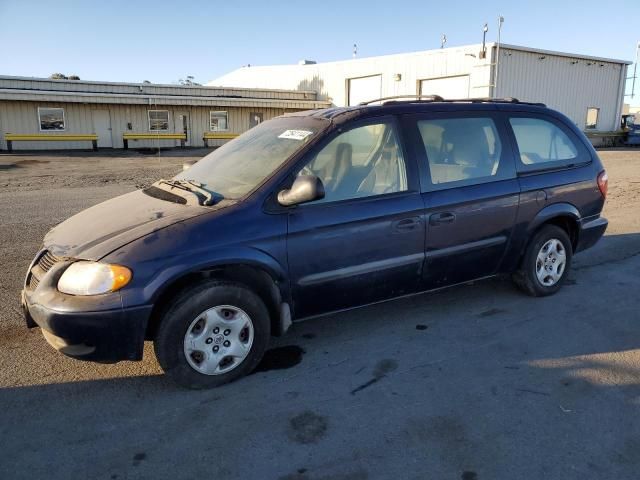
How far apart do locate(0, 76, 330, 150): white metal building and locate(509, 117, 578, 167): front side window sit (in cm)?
2185

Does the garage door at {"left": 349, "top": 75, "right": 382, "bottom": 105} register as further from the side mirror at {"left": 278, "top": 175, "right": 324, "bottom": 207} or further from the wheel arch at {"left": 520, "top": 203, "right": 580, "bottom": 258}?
the side mirror at {"left": 278, "top": 175, "right": 324, "bottom": 207}

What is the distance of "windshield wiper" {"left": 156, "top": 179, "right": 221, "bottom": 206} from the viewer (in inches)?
140

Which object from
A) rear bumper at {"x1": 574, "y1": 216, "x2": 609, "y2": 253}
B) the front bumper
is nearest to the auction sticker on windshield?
the front bumper

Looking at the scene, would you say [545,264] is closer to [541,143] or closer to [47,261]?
[541,143]

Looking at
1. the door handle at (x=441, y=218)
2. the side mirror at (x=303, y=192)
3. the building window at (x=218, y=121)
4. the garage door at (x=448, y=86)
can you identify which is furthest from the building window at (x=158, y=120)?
the side mirror at (x=303, y=192)

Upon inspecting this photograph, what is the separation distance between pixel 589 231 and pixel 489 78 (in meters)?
22.5

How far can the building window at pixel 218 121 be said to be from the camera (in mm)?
30391

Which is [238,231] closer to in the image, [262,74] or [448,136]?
[448,136]

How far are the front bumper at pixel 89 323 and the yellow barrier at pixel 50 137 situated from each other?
80.6 ft

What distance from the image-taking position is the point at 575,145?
5121 mm

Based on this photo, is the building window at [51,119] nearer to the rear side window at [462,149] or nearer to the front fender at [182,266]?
the rear side window at [462,149]

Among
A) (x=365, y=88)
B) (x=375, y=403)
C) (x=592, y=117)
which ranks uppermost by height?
(x=365, y=88)

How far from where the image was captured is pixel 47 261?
346 cm

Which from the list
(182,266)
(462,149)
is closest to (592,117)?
(462,149)
